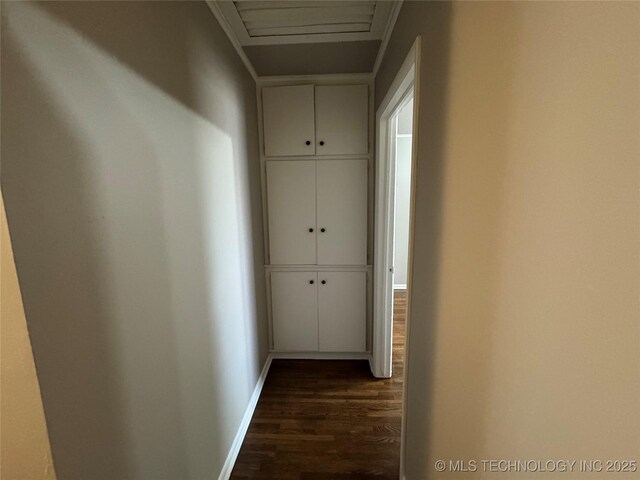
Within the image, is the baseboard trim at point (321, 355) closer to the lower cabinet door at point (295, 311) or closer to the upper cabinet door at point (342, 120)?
the lower cabinet door at point (295, 311)

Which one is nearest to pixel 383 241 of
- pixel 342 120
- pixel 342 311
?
pixel 342 311

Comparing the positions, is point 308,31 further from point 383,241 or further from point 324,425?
point 324,425

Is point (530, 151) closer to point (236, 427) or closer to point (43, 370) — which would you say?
point (43, 370)

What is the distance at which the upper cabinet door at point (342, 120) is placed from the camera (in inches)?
89.4

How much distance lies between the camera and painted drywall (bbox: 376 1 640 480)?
0.38m

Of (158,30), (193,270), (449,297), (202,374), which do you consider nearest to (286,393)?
(202,374)

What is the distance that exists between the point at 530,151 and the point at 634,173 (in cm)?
20

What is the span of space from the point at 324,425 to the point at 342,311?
2.92 feet

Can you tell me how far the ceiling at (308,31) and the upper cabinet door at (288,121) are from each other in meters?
0.14

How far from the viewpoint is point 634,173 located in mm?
355

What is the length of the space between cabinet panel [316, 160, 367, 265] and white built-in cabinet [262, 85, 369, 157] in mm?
132

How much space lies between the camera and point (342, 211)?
95.0 inches

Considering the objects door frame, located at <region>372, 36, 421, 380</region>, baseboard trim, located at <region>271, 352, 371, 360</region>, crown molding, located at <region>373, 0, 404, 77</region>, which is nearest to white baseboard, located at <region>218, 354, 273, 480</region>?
baseboard trim, located at <region>271, 352, 371, 360</region>

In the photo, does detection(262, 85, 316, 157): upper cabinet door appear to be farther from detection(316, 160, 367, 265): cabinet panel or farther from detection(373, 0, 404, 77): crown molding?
detection(373, 0, 404, 77): crown molding
